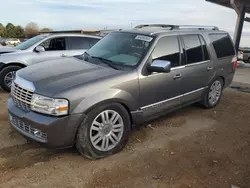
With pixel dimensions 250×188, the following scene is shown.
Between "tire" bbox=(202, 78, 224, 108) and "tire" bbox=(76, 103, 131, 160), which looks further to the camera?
"tire" bbox=(202, 78, 224, 108)

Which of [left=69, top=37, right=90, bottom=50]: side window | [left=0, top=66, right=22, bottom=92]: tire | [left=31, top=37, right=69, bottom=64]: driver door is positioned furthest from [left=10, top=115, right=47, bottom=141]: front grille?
[left=69, top=37, right=90, bottom=50]: side window

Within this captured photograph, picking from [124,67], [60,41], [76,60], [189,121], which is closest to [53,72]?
[76,60]

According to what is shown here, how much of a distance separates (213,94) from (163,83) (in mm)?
2136

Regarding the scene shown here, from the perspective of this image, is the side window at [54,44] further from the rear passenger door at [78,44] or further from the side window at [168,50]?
the side window at [168,50]

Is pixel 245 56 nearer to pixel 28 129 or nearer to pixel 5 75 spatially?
pixel 5 75

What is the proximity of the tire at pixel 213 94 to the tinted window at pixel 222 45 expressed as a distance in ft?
1.98

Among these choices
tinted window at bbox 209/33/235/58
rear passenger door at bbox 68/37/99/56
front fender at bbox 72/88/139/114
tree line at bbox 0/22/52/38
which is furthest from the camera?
tree line at bbox 0/22/52/38

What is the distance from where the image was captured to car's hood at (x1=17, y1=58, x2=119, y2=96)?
3098 millimetres

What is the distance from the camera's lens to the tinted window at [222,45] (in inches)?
212

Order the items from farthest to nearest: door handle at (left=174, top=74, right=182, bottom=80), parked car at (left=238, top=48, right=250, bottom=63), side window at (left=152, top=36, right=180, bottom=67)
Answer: parked car at (left=238, top=48, right=250, bottom=63)
door handle at (left=174, top=74, right=182, bottom=80)
side window at (left=152, top=36, right=180, bottom=67)

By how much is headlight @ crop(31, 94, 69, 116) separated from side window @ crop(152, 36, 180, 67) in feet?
5.46

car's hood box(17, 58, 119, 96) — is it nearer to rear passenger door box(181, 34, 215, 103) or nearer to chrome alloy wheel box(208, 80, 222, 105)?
rear passenger door box(181, 34, 215, 103)

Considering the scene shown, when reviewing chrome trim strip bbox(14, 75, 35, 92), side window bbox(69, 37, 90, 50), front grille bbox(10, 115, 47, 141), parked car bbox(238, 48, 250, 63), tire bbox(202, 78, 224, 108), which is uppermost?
side window bbox(69, 37, 90, 50)

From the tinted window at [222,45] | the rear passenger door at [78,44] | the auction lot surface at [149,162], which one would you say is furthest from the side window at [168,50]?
the rear passenger door at [78,44]
